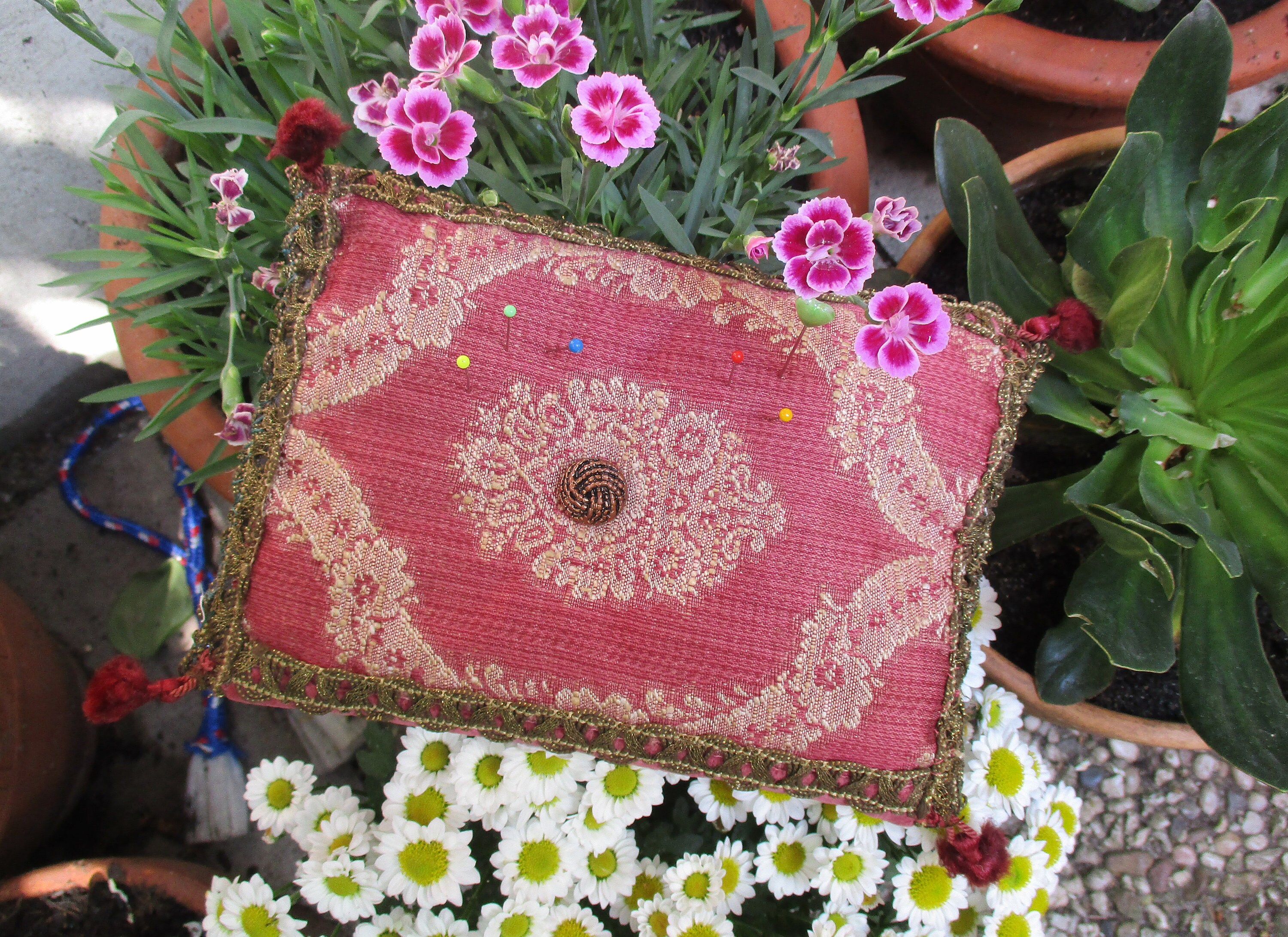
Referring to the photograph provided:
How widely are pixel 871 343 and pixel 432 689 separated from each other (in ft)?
1.47

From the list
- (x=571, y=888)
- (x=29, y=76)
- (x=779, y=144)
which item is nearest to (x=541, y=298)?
(x=779, y=144)

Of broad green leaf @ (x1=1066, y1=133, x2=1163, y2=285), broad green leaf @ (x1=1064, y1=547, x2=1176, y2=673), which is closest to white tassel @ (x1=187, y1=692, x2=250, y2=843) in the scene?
broad green leaf @ (x1=1064, y1=547, x2=1176, y2=673)

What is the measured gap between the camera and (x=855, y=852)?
30.5 inches

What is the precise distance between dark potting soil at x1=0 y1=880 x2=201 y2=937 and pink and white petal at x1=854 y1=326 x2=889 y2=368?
3.32 feet

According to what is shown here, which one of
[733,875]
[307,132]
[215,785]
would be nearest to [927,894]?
[733,875]

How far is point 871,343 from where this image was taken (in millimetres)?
604

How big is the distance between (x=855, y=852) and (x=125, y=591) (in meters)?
1.13

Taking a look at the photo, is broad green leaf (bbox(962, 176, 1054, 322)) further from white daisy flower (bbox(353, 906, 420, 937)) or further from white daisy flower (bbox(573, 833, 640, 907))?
white daisy flower (bbox(353, 906, 420, 937))

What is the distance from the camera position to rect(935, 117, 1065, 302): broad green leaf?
814 mm

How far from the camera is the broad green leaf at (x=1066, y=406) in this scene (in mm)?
798

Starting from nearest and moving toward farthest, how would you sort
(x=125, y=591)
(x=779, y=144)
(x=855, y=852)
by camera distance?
1. (x=855, y=852)
2. (x=779, y=144)
3. (x=125, y=591)

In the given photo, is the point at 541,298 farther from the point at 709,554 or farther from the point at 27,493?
the point at 27,493

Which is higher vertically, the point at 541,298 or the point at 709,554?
the point at 541,298

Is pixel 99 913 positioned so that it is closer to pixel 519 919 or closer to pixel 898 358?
pixel 519 919
